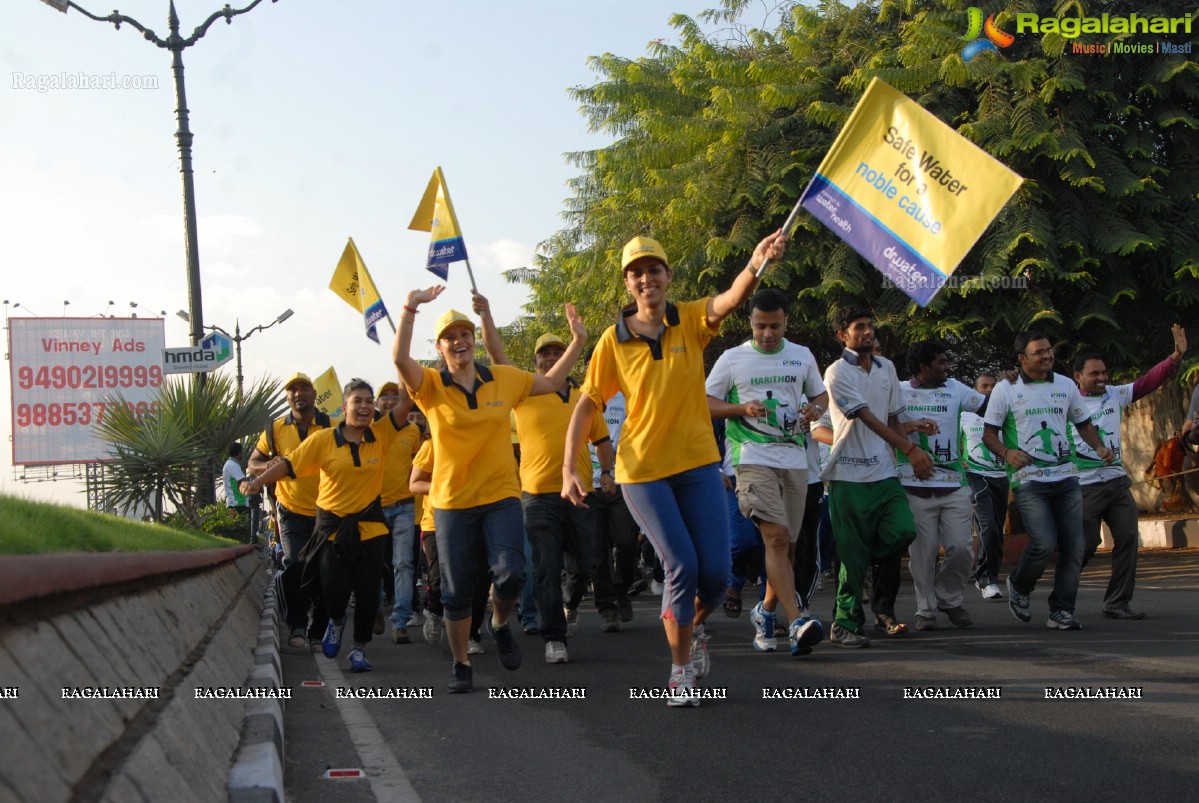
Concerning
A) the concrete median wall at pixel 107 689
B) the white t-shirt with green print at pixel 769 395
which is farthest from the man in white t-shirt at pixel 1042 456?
the concrete median wall at pixel 107 689

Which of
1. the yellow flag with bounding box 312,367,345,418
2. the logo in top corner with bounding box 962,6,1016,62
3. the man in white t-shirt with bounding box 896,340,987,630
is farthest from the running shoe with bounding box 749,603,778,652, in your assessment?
the yellow flag with bounding box 312,367,345,418

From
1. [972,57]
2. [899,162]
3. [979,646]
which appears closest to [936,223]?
[899,162]

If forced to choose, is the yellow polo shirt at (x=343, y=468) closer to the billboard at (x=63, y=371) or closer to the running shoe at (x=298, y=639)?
the running shoe at (x=298, y=639)

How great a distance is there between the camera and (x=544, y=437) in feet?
31.3

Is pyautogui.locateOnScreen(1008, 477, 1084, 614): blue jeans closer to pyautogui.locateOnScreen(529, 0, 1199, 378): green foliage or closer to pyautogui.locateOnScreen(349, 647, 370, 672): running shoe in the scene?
pyautogui.locateOnScreen(349, 647, 370, 672): running shoe

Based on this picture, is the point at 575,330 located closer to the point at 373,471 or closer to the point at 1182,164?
the point at 373,471

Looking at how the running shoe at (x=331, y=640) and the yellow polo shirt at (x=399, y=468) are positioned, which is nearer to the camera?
the running shoe at (x=331, y=640)

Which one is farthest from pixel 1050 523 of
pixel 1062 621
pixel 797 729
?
pixel 797 729

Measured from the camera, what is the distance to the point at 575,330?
7.21 metres

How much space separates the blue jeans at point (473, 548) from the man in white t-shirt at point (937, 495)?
3.16 meters

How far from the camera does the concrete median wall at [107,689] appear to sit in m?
2.74

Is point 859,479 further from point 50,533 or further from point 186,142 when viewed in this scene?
point 186,142

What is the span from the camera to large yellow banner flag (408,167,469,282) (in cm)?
1119

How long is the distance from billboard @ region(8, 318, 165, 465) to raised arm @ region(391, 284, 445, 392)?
41.9m
